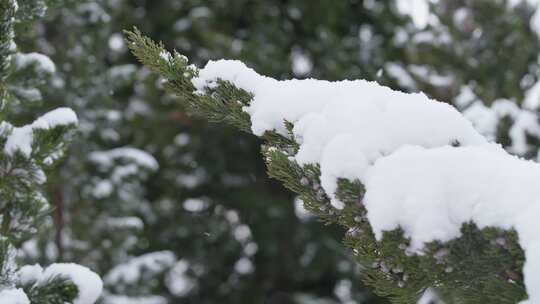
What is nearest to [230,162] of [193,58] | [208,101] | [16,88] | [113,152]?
[193,58]

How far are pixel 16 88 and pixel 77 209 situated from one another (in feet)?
9.89

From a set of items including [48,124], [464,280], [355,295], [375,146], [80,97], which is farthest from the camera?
[355,295]

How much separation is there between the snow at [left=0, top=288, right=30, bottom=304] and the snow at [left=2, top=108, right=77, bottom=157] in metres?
0.50

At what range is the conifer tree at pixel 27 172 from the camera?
2.02 m

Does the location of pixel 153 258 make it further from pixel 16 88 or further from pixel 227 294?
pixel 16 88

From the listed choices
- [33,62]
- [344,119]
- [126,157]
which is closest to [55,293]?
[33,62]

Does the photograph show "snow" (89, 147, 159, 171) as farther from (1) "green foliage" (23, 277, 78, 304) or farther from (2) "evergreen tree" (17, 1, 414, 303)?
(1) "green foliage" (23, 277, 78, 304)

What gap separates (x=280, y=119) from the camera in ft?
5.37

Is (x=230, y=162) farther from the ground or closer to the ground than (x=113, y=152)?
farther from the ground

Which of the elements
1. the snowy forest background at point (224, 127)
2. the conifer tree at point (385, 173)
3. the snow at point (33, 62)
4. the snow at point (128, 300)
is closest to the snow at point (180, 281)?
the snowy forest background at point (224, 127)

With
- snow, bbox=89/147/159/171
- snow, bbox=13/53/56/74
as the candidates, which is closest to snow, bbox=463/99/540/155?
snow, bbox=89/147/159/171

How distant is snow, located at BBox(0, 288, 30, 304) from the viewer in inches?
73.0

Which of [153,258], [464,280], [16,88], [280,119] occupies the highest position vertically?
[153,258]

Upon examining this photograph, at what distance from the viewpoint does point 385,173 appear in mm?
1352
